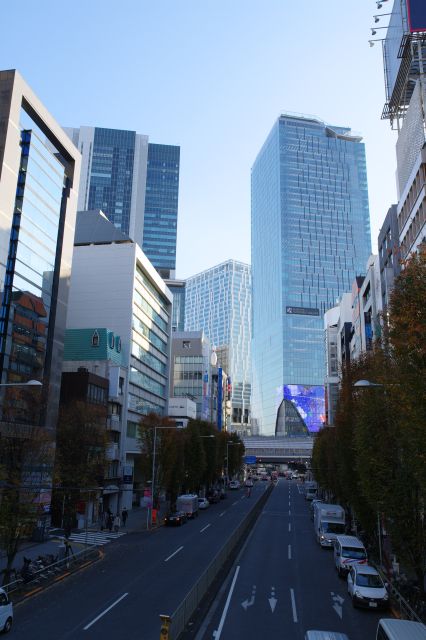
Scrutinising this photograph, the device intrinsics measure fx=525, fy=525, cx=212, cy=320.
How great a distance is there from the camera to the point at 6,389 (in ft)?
117

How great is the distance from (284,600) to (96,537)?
24173 mm

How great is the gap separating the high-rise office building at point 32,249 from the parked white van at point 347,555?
2096 cm

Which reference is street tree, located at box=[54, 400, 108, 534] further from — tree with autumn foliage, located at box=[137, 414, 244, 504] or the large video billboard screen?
the large video billboard screen

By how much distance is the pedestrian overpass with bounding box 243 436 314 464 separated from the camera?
12692 centimetres

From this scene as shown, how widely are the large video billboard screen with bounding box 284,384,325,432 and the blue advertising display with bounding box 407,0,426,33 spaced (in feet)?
490

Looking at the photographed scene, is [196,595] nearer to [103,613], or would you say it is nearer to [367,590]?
[103,613]

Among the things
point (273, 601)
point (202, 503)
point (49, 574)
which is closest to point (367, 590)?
point (273, 601)

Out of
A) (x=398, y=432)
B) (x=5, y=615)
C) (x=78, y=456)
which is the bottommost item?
(x=5, y=615)

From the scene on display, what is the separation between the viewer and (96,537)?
43281 mm

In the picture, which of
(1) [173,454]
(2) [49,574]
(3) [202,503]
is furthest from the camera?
(3) [202,503]

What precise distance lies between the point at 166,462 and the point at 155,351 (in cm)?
3080

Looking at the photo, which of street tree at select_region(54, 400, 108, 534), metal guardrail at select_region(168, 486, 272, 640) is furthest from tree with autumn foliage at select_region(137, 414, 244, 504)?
metal guardrail at select_region(168, 486, 272, 640)

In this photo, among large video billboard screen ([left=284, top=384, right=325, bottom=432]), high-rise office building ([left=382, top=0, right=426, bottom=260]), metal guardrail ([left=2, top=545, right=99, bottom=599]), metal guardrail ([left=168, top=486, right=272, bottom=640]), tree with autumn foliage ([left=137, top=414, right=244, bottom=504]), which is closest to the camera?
metal guardrail ([left=168, top=486, right=272, bottom=640])

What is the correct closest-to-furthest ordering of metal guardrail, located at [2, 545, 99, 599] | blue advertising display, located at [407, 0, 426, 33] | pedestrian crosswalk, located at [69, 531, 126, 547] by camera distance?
metal guardrail, located at [2, 545, 99, 599] < pedestrian crosswalk, located at [69, 531, 126, 547] < blue advertising display, located at [407, 0, 426, 33]
